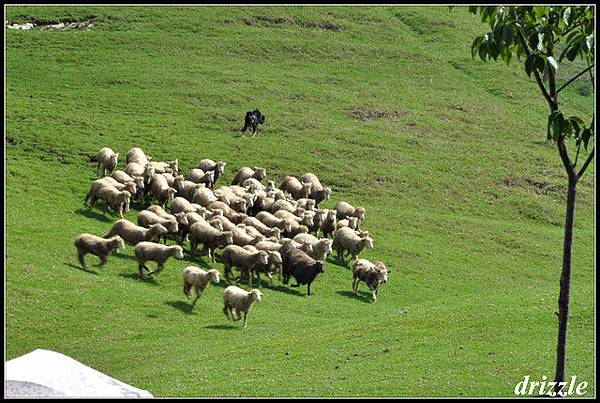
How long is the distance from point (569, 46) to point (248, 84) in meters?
51.0

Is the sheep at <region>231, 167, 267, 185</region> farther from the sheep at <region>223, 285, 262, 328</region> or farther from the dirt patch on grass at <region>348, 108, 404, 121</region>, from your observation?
the sheep at <region>223, 285, 262, 328</region>

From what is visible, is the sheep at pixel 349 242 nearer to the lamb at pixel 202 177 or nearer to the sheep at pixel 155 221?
the sheep at pixel 155 221

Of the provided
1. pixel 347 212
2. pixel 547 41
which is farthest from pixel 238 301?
pixel 547 41

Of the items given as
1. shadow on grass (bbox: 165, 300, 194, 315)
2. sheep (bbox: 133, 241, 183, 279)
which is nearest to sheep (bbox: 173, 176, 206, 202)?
sheep (bbox: 133, 241, 183, 279)

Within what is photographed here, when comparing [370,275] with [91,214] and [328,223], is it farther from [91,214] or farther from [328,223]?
[91,214]

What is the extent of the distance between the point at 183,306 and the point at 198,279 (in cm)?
95

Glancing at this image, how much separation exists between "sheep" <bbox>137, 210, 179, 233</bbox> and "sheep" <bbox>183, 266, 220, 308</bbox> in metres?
4.92

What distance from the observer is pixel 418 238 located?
4409 centimetres

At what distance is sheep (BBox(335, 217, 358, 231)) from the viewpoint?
134ft

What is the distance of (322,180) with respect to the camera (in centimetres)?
5025

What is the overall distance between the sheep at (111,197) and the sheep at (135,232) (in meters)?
4.52

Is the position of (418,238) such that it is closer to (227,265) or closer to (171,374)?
(227,265)

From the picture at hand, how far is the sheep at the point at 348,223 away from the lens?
1606 inches

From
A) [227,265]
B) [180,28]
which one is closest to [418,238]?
[227,265]
